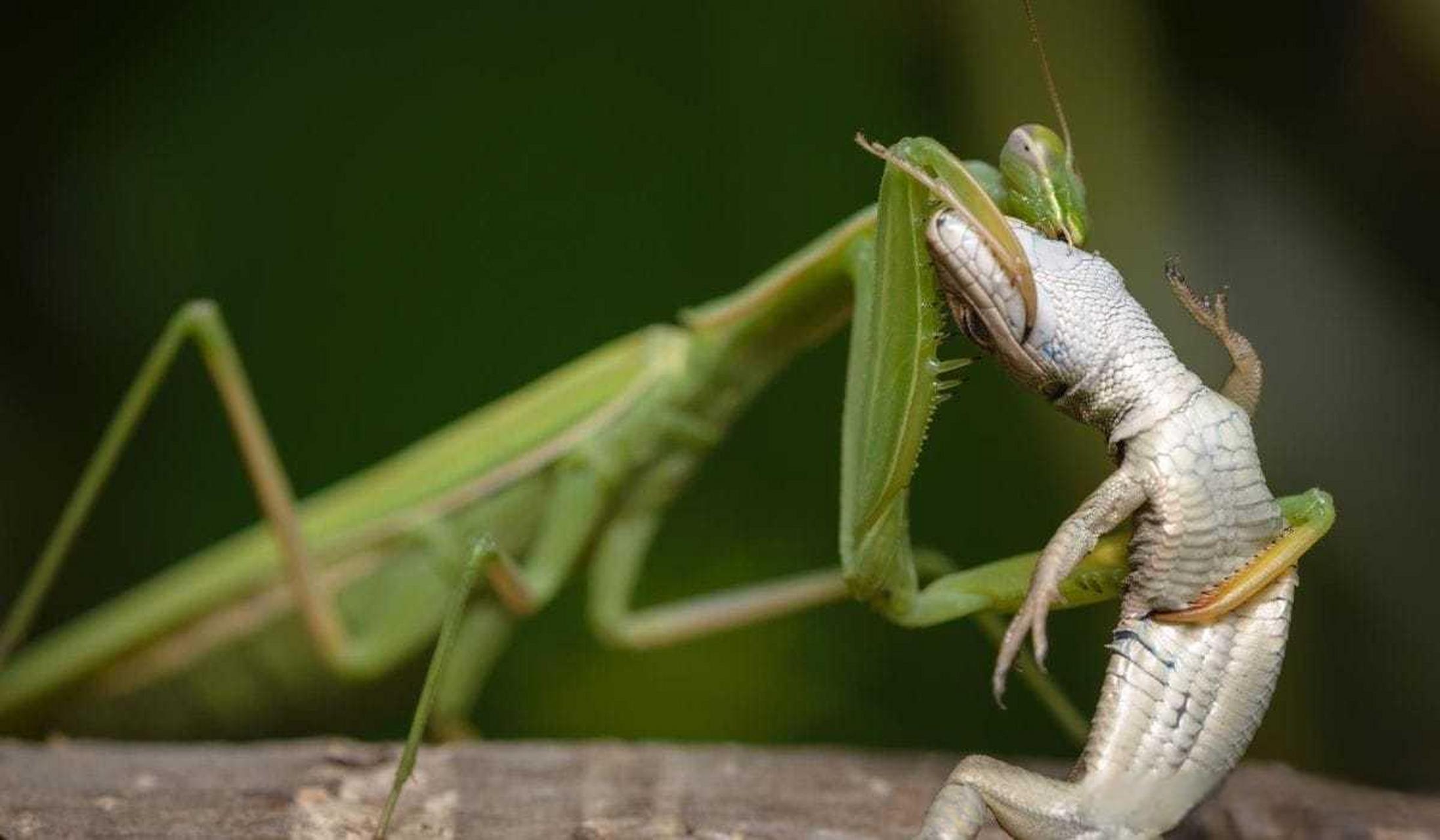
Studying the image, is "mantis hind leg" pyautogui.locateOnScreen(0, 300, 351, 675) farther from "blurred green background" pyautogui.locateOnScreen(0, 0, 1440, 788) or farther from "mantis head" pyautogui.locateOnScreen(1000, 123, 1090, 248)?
"mantis head" pyautogui.locateOnScreen(1000, 123, 1090, 248)

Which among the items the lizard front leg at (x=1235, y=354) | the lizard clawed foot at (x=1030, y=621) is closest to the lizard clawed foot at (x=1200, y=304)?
the lizard front leg at (x=1235, y=354)

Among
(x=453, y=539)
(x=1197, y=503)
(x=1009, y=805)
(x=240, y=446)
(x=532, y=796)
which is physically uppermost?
(x=240, y=446)

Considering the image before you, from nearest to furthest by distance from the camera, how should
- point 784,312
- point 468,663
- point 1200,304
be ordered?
1. point 1200,304
2. point 784,312
3. point 468,663

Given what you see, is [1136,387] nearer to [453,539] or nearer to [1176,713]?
[1176,713]

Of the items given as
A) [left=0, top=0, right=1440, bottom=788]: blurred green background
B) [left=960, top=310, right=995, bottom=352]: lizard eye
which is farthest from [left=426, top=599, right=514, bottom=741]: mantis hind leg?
[left=960, top=310, right=995, bottom=352]: lizard eye

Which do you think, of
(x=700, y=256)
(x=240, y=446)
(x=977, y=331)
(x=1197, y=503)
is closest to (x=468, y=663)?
(x=240, y=446)

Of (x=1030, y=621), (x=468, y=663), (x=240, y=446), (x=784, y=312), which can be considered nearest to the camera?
(x=1030, y=621)

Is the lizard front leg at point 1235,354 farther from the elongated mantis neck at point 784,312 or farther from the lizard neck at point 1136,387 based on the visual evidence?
the elongated mantis neck at point 784,312
